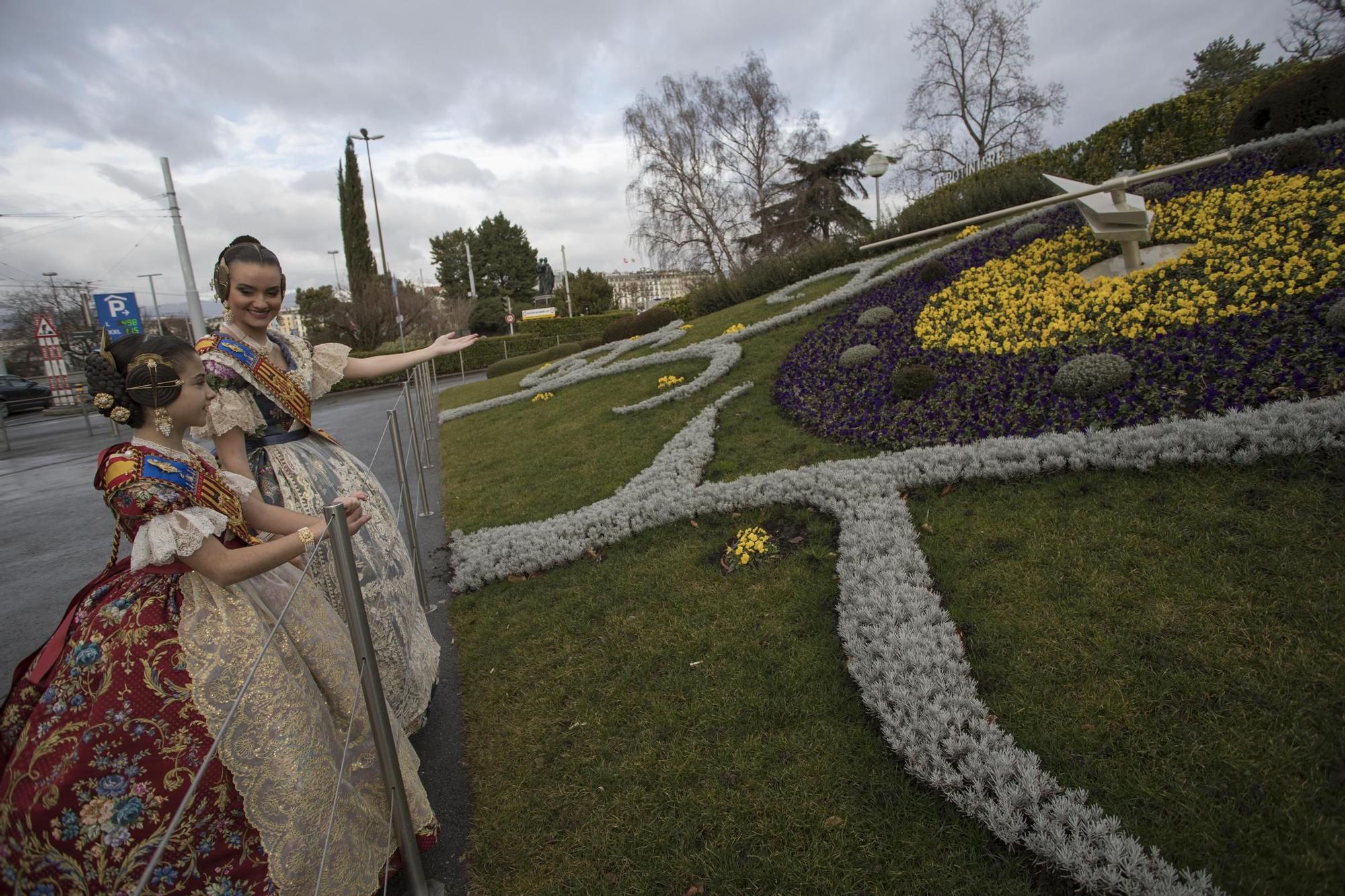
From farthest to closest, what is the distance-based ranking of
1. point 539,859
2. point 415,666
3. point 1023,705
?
point 415,666, point 1023,705, point 539,859

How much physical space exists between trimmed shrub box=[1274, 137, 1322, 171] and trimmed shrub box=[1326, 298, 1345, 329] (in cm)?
475

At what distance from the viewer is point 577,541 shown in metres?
5.36

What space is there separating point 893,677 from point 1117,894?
3.65 ft

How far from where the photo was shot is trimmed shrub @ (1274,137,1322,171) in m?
8.02

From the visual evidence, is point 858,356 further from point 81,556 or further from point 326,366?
point 81,556

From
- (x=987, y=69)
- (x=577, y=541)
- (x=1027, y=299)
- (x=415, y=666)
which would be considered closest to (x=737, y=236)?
(x=987, y=69)

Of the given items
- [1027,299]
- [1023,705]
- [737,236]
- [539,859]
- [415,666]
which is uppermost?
[737,236]

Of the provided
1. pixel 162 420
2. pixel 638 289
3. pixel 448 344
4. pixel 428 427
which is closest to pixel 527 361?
pixel 428 427

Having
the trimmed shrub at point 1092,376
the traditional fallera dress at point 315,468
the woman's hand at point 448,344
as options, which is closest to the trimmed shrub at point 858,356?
the trimmed shrub at point 1092,376

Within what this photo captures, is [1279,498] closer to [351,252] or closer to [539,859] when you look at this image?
[539,859]

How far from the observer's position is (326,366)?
3273 millimetres

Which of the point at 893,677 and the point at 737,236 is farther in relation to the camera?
the point at 737,236

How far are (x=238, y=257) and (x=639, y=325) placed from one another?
18.5 metres

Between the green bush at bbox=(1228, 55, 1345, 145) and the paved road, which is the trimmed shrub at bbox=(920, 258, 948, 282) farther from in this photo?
the paved road
